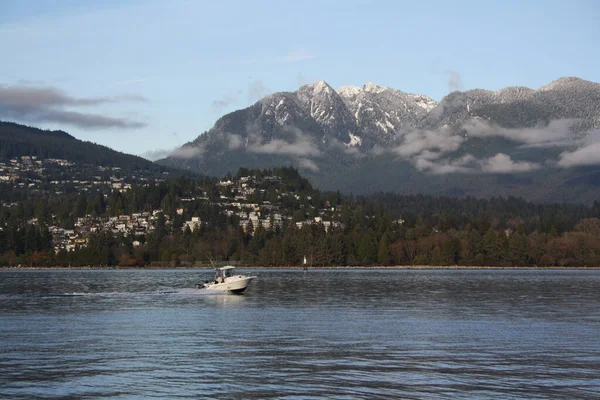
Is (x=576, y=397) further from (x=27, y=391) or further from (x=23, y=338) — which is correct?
(x=23, y=338)

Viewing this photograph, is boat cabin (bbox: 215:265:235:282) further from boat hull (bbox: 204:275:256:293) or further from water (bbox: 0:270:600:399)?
water (bbox: 0:270:600:399)

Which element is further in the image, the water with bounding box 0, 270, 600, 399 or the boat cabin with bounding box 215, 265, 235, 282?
the boat cabin with bounding box 215, 265, 235, 282

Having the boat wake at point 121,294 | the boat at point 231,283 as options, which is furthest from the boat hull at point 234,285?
the boat wake at point 121,294

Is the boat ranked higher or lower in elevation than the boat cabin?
lower

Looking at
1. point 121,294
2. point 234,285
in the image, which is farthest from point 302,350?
point 121,294

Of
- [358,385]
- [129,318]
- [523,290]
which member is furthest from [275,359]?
[523,290]

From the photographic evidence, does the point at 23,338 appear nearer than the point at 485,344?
No

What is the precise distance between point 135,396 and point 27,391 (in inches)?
223

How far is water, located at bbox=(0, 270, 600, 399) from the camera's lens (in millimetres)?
44250

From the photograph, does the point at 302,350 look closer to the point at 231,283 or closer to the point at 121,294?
the point at 231,283

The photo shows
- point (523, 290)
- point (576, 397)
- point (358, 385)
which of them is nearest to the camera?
point (576, 397)

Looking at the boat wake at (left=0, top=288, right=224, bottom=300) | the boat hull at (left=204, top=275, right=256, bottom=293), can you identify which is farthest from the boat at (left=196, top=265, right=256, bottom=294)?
the boat wake at (left=0, top=288, right=224, bottom=300)

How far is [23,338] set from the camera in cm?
6462

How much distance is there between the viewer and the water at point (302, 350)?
44.2m
